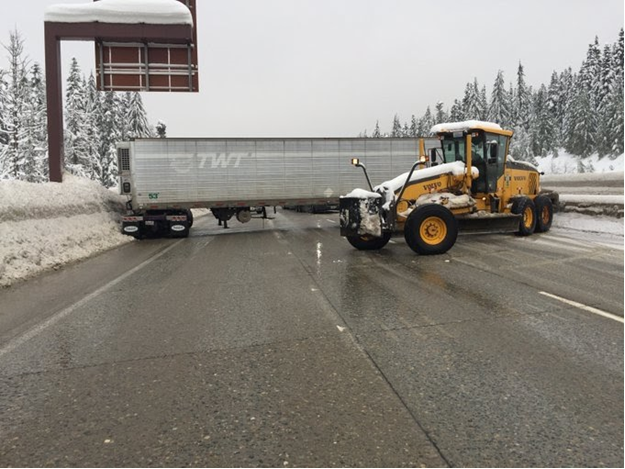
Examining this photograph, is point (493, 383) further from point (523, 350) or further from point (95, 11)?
point (95, 11)

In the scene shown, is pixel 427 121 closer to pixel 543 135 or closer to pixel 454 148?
pixel 543 135

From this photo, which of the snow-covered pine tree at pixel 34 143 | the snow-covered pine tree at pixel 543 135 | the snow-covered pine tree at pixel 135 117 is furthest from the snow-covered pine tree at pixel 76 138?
the snow-covered pine tree at pixel 543 135

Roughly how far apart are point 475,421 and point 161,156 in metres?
16.3

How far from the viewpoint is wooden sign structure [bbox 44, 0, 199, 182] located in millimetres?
17828

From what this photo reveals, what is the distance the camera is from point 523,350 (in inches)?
167

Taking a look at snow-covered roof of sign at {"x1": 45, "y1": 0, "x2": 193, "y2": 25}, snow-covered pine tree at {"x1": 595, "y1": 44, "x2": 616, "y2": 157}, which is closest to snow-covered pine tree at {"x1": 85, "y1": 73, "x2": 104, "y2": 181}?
snow-covered roof of sign at {"x1": 45, "y1": 0, "x2": 193, "y2": 25}

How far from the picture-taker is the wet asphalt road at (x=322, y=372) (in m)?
2.72

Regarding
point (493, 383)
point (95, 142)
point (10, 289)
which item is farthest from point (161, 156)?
point (95, 142)

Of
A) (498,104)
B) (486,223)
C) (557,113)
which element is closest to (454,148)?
(486,223)

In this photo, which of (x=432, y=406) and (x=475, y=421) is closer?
(x=475, y=421)

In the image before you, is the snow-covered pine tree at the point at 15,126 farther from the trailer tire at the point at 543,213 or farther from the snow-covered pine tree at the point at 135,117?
the trailer tire at the point at 543,213

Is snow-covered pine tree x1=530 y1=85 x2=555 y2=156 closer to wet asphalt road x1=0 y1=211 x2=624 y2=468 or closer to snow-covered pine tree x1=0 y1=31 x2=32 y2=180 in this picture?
wet asphalt road x1=0 y1=211 x2=624 y2=468

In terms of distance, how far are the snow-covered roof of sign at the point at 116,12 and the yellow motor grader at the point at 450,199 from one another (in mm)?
12143

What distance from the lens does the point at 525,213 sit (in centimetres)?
1241
